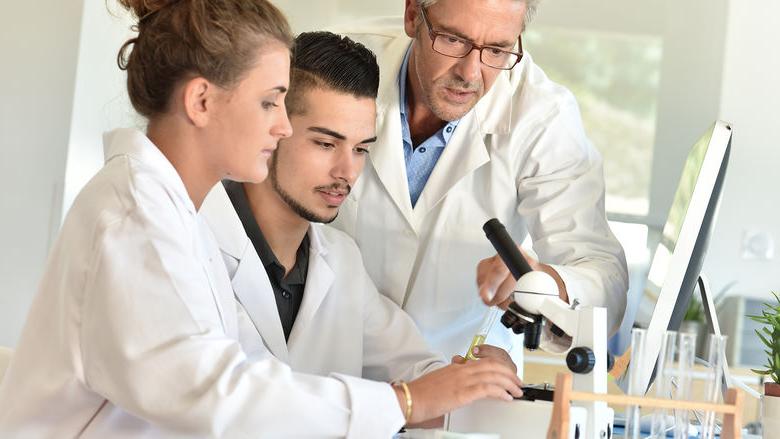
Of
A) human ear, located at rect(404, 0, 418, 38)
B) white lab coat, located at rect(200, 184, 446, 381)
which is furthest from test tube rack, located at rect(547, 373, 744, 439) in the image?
human ear, located at rect(404, 0, 418, 38)

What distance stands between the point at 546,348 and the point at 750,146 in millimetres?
3336

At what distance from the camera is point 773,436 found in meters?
1.57

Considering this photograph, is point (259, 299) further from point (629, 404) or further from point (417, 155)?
point (629, 404)

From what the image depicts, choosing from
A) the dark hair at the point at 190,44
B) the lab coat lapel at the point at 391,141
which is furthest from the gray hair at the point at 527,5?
the dark hair at the point at 190,44

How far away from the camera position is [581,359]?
3.98 feet

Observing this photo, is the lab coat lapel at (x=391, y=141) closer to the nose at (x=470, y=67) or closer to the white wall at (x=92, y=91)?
the nose at (x=470, y=67)

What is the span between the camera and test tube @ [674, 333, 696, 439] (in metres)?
1.18

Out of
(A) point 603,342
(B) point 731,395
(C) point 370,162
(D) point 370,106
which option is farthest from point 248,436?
(C) point 370,162

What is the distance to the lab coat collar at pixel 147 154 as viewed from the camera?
1.27 metres

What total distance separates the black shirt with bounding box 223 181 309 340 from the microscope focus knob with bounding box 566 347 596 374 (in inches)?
27.2

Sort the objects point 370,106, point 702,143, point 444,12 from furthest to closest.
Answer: point 444,12, point 370,106, point 702,143

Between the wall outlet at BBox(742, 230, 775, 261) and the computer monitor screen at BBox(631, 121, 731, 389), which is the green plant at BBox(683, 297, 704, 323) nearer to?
the wall outlet at BBox(742, 230, 775, 261)

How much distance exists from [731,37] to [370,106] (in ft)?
10.0

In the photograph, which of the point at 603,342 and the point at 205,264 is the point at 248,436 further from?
the point at 603,342
